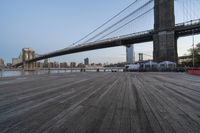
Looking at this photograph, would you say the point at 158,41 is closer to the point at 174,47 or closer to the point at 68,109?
the point at 174,47

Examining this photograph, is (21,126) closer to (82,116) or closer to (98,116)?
(82,116)

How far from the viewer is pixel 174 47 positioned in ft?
163

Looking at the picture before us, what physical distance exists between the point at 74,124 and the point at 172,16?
2135 inches

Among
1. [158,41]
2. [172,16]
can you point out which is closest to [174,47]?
[158,41]

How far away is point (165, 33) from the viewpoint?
49469 mm

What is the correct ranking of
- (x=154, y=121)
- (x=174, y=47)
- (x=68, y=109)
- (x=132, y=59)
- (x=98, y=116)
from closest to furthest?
(x=154, y=121), (x=98, y=116), (x=68, y=109), (x=174, y=47), (x=132, y=59)

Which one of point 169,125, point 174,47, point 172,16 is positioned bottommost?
point 169,125

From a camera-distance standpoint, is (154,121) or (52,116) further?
(52,116)

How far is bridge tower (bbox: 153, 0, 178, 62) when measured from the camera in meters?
49.3

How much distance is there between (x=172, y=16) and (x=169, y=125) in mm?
53502

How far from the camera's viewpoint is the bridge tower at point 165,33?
49.3m

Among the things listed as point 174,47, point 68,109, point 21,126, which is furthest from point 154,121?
point 174,47

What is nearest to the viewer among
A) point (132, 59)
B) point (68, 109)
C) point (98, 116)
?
point (98, 116)

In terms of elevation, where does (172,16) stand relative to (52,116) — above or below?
above
